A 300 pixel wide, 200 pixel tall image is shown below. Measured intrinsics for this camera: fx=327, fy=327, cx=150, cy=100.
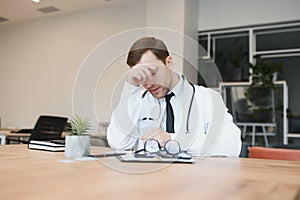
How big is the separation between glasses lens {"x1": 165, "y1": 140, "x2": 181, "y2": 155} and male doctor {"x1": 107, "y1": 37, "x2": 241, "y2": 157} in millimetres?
30

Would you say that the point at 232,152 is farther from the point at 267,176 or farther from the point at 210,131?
the point at 267,176

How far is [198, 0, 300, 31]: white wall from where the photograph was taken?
4285 millimetres

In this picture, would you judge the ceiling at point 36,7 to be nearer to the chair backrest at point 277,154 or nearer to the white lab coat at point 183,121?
the chair backrest at point 277,154

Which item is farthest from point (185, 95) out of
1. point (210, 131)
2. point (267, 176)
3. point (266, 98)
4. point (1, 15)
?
point (1, 15)

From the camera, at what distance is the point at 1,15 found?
5730mm

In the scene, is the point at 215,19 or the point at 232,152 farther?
the point at 215,19

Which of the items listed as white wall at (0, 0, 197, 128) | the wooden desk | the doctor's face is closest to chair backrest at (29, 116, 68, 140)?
white wall at (0, 0, 197, 128)

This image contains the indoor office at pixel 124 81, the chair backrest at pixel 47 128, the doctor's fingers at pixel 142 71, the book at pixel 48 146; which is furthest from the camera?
the chair backrest at pixel 47 128

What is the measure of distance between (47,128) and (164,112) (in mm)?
2800

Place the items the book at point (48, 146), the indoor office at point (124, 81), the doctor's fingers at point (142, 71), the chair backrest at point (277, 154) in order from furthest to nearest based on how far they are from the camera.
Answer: the chair backrest at point (277, 154) → the book at point (48, 146) → the doctor's fingers at point (142, 71) → the indoor office at point (124, 81)

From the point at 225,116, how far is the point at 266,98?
124 inches

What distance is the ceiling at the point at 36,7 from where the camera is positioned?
5023mm

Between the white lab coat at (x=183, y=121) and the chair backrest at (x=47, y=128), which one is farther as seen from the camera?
the chair backrest at (x=47, y=128)

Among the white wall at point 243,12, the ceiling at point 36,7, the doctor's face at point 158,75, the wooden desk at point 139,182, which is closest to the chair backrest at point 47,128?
the ceiling at point 36,7
